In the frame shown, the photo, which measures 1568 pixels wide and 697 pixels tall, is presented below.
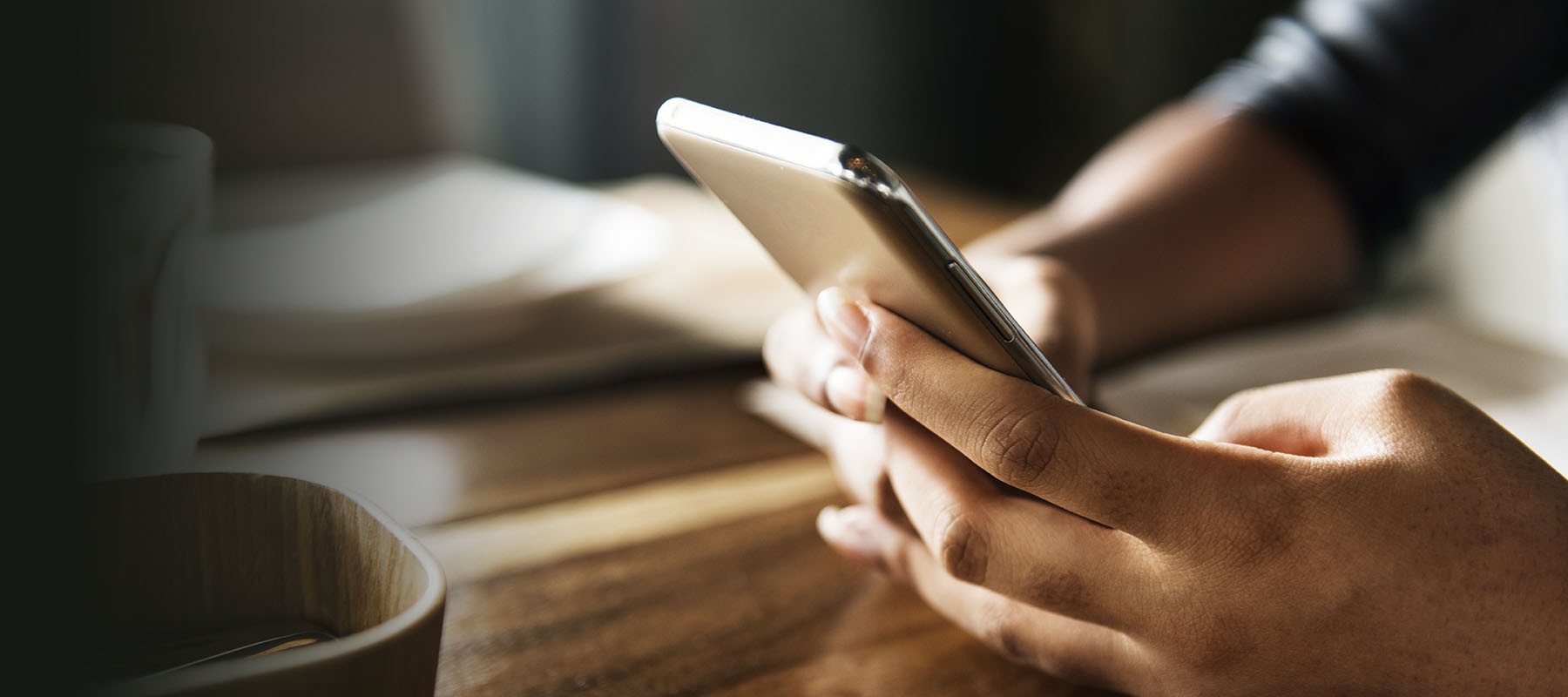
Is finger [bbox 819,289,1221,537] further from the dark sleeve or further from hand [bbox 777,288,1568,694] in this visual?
the dark sleeve

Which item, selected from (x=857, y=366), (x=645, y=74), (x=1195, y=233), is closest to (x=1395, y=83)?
(x=1195, y=233)

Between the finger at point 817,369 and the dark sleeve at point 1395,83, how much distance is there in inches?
17.4

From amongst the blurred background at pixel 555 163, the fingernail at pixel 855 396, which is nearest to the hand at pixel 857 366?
the fingernail at pixel 855 396

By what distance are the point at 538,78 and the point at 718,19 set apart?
37 cm

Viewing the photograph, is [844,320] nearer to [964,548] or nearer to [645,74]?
[964,548]

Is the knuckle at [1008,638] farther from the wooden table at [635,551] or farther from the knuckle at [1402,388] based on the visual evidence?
the knuckle at [1402,388]

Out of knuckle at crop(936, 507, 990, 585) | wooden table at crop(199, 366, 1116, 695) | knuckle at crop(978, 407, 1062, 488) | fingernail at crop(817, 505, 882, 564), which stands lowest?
wooden table at crop(199, 366, 1116, 695)

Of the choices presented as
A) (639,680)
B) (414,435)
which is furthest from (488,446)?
(639,680)

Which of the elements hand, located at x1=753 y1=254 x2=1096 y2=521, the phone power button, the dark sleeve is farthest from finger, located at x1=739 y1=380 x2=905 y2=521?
the dark sleeve

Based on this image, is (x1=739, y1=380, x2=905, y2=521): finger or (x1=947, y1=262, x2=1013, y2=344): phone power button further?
(x1=739, y1=380, x2=905, y2=521): finger

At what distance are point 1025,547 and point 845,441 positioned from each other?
0.12 meters

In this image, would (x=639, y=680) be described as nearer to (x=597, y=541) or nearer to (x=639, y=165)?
(x=597, y=541)

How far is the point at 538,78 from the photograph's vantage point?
173 cm

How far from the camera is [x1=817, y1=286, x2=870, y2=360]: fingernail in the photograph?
0.27m
